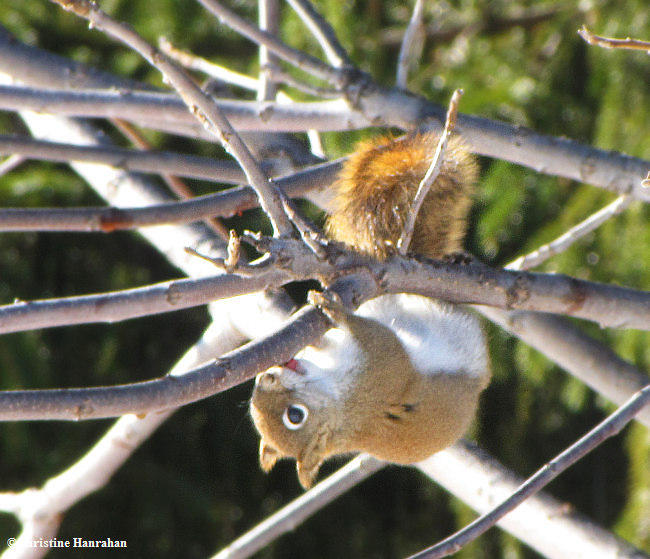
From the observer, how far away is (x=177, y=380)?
553 millimetres

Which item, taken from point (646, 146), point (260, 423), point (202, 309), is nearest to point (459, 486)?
point (260, 423)

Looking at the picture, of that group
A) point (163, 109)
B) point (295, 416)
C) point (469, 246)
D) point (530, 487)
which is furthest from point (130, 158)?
point (469, 246)

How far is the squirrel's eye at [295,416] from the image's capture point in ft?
3.59

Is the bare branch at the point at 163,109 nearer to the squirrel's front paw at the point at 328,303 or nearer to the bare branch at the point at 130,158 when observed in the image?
the bare branch at the point at 130,158

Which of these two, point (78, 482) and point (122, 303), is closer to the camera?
point (122, 303)

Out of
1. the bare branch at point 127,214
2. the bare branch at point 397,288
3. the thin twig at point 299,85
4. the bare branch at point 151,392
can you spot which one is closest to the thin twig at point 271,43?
the thin twig at point 299,85

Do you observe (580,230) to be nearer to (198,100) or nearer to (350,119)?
(350,119)

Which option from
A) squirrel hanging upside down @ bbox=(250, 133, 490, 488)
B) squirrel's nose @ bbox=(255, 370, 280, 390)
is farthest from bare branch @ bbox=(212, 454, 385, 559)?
squirrel's nose @ bbox=(255, 370, 280, 390)

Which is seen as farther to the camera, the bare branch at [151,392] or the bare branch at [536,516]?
the bare branch at [536,516]

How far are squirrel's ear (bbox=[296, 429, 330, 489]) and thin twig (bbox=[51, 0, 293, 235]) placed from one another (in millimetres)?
501

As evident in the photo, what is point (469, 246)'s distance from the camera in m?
2.13

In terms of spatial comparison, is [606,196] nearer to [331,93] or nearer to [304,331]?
[331,93]

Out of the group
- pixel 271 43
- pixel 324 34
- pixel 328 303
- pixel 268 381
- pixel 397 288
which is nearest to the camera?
pixel 328 303

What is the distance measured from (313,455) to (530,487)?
472 mm
